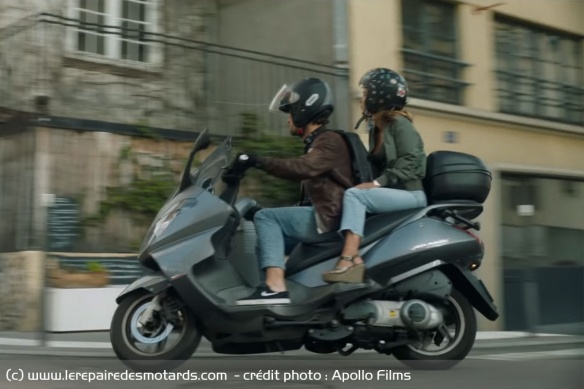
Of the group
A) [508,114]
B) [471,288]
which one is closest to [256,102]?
[508,114]

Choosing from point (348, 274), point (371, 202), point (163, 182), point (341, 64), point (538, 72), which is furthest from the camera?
point (538, 72)

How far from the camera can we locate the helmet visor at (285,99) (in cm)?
666

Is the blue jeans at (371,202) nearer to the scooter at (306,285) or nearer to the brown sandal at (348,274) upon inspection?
the scooter at (306,285)

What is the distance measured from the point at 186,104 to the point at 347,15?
2.34m

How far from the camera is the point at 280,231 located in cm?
647

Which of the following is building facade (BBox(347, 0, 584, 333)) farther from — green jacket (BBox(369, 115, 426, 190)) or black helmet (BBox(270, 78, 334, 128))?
black helmet (BBox(270, 78, 334, 128))

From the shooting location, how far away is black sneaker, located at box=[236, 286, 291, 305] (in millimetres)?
6188

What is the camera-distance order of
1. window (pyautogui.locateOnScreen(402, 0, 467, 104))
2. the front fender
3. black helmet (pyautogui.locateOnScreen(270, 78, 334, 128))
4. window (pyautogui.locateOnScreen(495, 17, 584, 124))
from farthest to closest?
window (pyautogui.locateOnScreen(495, 17, 584, 124)) < window (pyautogui.locateOnScreen(402, 0, 467, 104)) < black helmet (pyautogui.locateOnScreen(270, 78, 334, 128)) < the front fender

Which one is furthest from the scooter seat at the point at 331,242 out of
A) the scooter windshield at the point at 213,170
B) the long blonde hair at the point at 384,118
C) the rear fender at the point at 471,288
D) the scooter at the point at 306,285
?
the scooter windshield at the point at 213,170

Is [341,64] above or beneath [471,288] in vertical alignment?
above

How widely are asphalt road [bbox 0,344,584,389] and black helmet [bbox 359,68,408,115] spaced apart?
1840mm

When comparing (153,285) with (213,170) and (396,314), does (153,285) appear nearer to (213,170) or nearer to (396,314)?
(213,170)

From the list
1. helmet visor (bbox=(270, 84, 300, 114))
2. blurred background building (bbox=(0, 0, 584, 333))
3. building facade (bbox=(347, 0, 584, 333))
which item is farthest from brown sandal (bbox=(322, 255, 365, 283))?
building facade (bbox=(347, 0, 584, 333))

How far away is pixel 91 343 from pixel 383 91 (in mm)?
4000
